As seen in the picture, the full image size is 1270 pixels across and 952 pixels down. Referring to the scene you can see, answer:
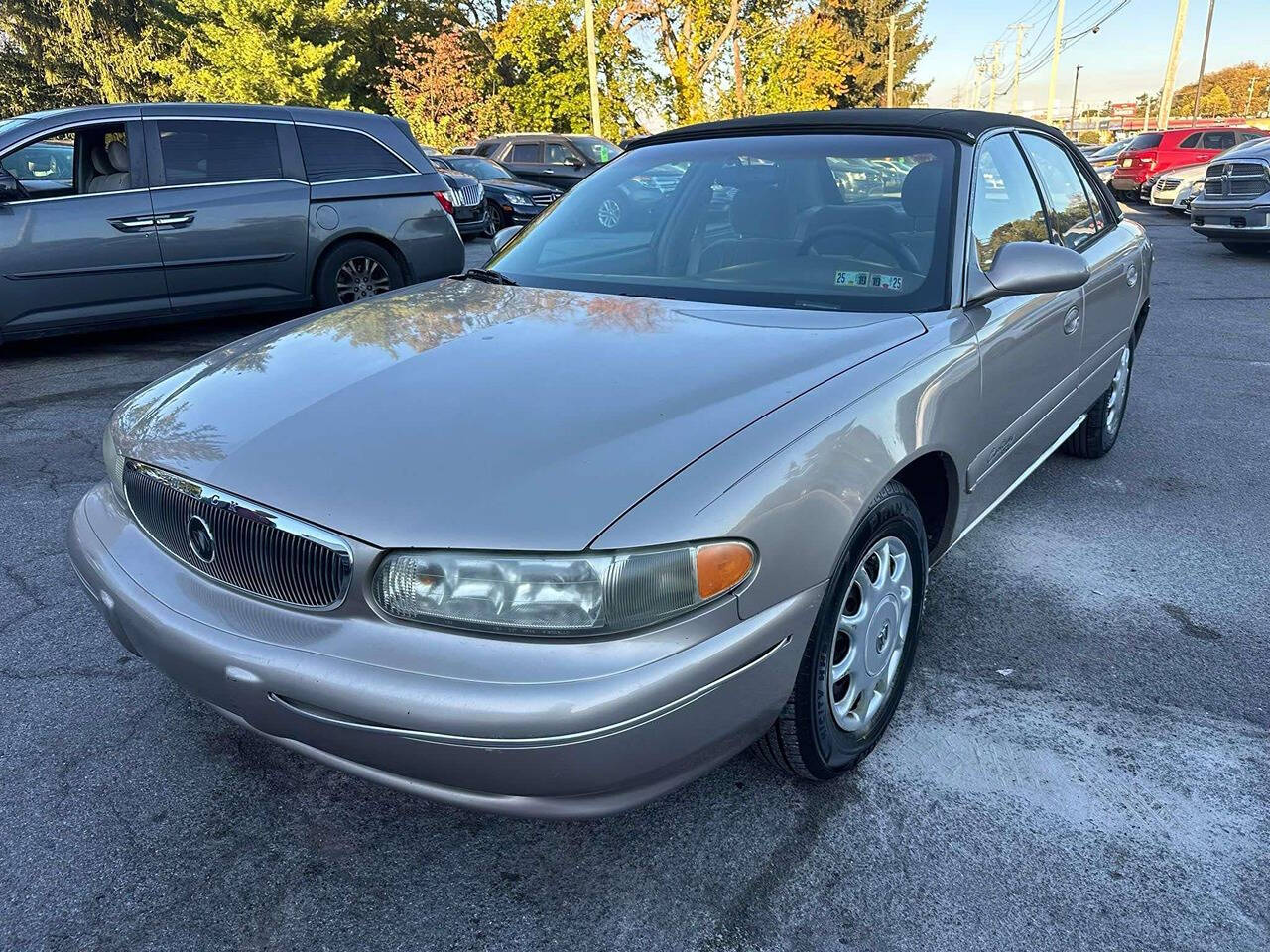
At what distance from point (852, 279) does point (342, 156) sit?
5.59m

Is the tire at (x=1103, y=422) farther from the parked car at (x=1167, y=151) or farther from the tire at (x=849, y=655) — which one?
the parked car at (x=1167, y=151)

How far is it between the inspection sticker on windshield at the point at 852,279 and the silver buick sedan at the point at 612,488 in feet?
0.04

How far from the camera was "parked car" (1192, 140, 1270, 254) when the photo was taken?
11.0 meters

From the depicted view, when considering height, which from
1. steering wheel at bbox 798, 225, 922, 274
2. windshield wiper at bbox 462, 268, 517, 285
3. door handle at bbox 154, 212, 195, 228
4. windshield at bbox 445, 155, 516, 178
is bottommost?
windshield at bbox 445, 155, 516, 178

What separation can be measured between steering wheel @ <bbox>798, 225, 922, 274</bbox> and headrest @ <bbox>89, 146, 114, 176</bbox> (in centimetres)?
540

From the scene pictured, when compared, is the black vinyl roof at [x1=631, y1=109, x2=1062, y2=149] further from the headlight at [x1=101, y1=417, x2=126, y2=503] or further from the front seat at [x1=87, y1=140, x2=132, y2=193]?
the front seat at [x1=87, y1=140, x2=132, y2=193]

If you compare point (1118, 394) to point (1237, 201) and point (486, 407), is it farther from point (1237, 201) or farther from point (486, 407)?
point (1237, 201)

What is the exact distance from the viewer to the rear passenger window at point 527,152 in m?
17.0

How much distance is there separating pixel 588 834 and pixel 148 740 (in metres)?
1.18

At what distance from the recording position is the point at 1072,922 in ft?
6.02

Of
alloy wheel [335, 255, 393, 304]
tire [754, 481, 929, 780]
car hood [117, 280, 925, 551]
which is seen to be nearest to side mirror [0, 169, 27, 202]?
alloy wheel [335, 255, 393, 304]

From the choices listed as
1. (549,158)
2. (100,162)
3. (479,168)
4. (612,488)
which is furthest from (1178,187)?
(612,488)

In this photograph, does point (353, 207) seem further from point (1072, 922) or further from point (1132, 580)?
point (1072, 922)

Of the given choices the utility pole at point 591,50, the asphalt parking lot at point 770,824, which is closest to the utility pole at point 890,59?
the utility pole at point 591,50
